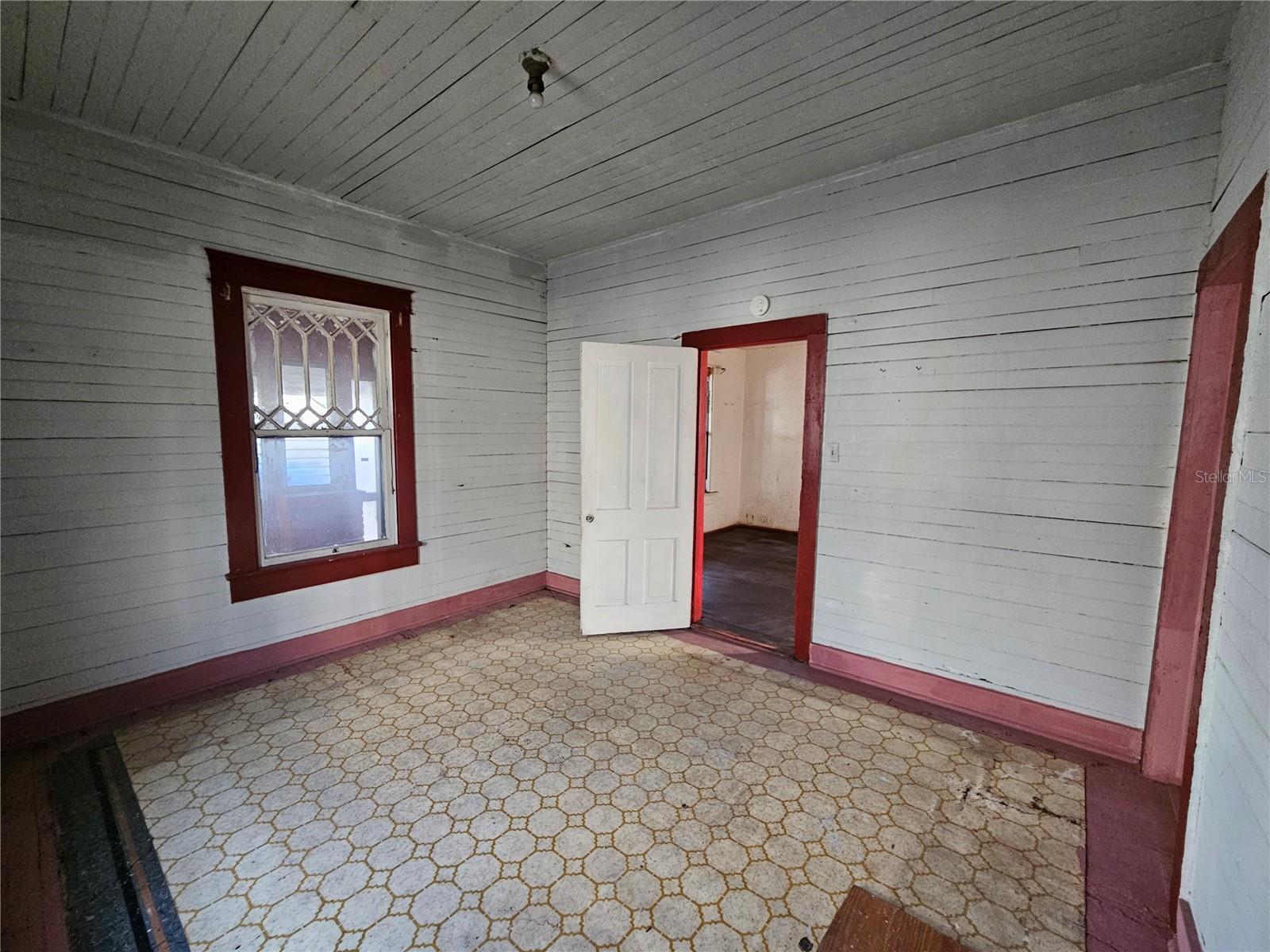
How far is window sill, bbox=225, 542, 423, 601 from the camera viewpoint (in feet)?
10.2

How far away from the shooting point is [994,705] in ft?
8.85

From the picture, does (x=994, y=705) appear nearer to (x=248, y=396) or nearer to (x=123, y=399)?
(x=248, y=396)

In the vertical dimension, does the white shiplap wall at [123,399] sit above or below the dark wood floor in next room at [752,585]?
above

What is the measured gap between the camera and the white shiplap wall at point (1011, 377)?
2.27m

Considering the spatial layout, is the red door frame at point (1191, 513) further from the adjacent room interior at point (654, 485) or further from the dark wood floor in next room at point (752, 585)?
the dark wood floor in next room at point (752, 585)

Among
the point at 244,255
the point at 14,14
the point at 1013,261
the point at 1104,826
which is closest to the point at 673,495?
the point at 1013,261

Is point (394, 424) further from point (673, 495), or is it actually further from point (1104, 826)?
point (1104, 826)

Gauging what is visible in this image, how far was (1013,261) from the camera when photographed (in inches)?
101

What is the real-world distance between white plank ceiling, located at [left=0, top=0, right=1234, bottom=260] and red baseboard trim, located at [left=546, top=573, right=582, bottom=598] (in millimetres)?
3241

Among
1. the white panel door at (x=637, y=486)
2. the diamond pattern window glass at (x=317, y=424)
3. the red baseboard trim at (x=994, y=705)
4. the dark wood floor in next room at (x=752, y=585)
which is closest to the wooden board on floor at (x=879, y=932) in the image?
the red baseboard trim at (x=994, y=705)

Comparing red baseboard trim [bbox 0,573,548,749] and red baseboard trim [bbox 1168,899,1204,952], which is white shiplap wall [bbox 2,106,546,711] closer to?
red baseboard trim [bbox 0,573,548,749]

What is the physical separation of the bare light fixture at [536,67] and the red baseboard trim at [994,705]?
3347 mm

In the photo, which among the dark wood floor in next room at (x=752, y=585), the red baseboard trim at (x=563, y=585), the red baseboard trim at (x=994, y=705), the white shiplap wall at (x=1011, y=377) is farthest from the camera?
the red baseboard trim at (x=563, y=585)

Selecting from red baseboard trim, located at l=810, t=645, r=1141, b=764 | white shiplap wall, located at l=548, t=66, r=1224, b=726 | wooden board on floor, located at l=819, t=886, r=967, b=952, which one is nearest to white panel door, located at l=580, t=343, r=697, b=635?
white shiplap wall, located at l=548, t=66, r=1224, b=726
